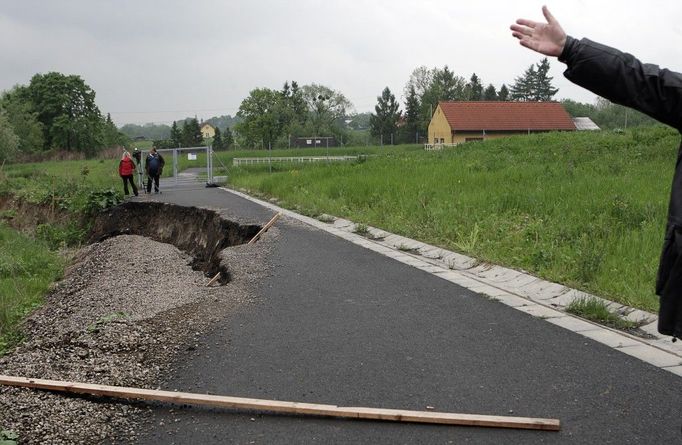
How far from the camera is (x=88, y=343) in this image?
5633 mm

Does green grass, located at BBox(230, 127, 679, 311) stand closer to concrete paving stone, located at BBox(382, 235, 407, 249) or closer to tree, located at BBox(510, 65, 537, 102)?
concrete paving stone, located at BBox(382, 235, 407, 249)

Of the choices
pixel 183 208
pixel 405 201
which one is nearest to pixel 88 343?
pixel 405 201

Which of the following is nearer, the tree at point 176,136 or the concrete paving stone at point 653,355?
the concrete paving stone at point 653,355

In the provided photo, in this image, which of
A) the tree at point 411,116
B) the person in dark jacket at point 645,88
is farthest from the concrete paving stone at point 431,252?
the tree at point 411,116

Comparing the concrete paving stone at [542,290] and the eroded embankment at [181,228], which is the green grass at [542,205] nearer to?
the concrete paving stone at [542,290]

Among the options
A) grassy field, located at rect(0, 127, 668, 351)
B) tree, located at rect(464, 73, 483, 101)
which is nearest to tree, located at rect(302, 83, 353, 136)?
tree, located at rect(464, 73, 483, 101)

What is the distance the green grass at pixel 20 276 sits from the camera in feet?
30.8

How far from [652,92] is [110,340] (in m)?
5.00

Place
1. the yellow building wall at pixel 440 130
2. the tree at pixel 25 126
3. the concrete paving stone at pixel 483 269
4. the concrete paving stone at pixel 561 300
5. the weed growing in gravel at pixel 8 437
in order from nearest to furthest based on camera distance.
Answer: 1. the weed growing in gravel at pixel 8 437
2. the concrete paving stone at pixel 561 300
3. the concrete paving stone at pixel 483 269
4. the yellow building wall at pixel 440 130
5. the tree at pixel 25 126

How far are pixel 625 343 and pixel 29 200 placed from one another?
82.0 feet

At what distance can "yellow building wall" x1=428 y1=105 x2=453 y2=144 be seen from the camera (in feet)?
204

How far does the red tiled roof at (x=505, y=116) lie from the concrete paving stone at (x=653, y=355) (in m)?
56.9

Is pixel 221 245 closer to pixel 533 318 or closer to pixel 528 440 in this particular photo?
pixel 533 318

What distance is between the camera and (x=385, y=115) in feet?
323
